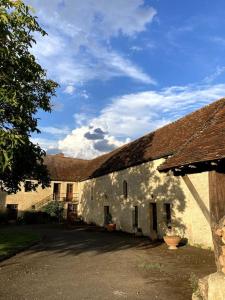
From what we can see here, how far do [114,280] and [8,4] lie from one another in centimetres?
875

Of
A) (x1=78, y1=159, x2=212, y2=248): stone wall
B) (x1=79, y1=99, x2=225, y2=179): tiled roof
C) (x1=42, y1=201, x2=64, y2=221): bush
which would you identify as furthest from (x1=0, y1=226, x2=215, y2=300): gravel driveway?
(x1=42, y1=201, x2=64, y2=221): bush

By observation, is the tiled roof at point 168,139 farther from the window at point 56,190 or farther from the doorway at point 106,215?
the window at point 56,190

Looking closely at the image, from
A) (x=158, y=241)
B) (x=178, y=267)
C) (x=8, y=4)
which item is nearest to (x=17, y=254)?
(x=178, y=267)

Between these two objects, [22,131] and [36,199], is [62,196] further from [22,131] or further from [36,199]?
[22,131]

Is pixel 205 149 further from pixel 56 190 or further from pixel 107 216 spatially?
pixel 56 190

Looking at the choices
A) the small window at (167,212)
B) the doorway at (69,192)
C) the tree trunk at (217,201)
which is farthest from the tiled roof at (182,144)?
the small window at (167,212)

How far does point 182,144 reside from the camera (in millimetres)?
17141

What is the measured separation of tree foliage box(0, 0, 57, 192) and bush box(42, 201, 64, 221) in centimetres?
2397

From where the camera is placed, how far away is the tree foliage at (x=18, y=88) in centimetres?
902

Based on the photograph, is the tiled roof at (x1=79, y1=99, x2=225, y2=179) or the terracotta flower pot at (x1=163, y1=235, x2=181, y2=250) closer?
the terracotta flower pot at (x1=163, y1=235, x2=181, y2=250)

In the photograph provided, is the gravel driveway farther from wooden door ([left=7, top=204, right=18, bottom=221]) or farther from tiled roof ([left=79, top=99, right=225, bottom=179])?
wooden door ([left=7, top=204, right=18, bottom=221])

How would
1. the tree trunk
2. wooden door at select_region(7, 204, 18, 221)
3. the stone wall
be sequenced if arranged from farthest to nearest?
wooden door at select_region(7, 204, 18, 221), the stone wall, the tree trunk

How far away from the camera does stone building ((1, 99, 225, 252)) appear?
713 cm

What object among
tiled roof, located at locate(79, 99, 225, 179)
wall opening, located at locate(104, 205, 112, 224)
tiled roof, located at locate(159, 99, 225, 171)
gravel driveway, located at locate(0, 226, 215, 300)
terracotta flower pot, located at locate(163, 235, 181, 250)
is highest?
tiled roof, located at locate(79, 99, 225, 179)
